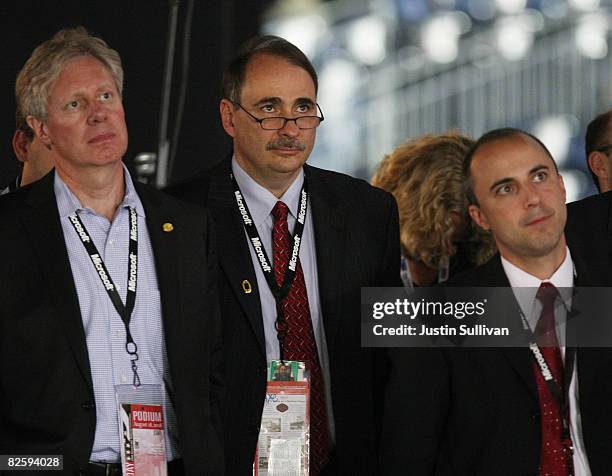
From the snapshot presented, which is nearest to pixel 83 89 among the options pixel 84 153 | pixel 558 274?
pixel 84 153

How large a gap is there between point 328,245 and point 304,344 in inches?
13.6

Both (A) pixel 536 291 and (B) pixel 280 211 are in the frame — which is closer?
(A) pixel 536 291

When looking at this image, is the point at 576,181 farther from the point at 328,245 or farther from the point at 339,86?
the point at 328,245

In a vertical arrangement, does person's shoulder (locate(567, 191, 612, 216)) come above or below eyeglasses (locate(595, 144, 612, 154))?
below

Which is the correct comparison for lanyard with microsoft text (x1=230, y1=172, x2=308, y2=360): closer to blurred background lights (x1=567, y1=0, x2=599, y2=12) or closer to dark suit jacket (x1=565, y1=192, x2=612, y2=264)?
dark suit jacket (x1=565, y1=192, x2=612, y2=264)

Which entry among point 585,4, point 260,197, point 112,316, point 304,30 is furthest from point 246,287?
point 585,4

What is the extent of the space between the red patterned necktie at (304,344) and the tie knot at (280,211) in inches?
3.3

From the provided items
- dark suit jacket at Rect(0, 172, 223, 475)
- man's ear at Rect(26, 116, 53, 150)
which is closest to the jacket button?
dark suit jacket at Rect(0, 172, 223, 475)

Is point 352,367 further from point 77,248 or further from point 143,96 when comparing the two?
point 143,96

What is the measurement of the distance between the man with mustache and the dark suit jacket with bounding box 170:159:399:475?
22 centimetres

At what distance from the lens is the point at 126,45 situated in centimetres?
566

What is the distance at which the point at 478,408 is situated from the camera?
339cm

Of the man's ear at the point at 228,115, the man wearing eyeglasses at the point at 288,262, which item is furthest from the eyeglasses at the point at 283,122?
the man's ear at the point at 228,115

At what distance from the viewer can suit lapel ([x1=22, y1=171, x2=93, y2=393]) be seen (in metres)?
3.14
